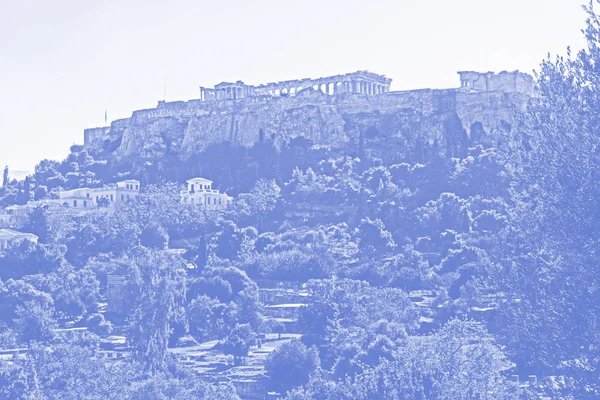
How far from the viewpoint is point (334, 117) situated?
74.8 m

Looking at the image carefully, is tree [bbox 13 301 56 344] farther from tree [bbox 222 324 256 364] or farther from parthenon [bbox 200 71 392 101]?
parthenon [bbox 200 71 392 101]

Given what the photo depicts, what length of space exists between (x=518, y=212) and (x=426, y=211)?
40994mm

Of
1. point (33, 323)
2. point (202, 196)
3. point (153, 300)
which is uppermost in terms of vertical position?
point (202, 196)

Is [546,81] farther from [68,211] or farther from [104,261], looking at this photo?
[68,211]

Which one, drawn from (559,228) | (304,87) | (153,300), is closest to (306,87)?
(304,87)

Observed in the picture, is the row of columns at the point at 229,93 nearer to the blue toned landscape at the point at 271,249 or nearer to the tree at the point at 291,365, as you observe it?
the blue toned landscape at the point at 271,249

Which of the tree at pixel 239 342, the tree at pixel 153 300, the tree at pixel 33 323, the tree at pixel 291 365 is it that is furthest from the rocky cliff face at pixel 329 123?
the tree at pixel 33 323

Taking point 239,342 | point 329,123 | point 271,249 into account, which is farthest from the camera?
point 329,123

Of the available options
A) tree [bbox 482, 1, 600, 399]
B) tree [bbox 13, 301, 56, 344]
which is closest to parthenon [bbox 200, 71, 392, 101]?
tree [bbox 13, 301, 56, 344]

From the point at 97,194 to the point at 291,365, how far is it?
91.8 ft

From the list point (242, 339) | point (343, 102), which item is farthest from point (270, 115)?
point (242, 339)

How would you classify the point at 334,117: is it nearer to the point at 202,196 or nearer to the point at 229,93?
the point at 202,196

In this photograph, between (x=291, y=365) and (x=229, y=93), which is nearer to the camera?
(x=291, y=365)

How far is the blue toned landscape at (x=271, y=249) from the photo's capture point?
5172 centimetres
